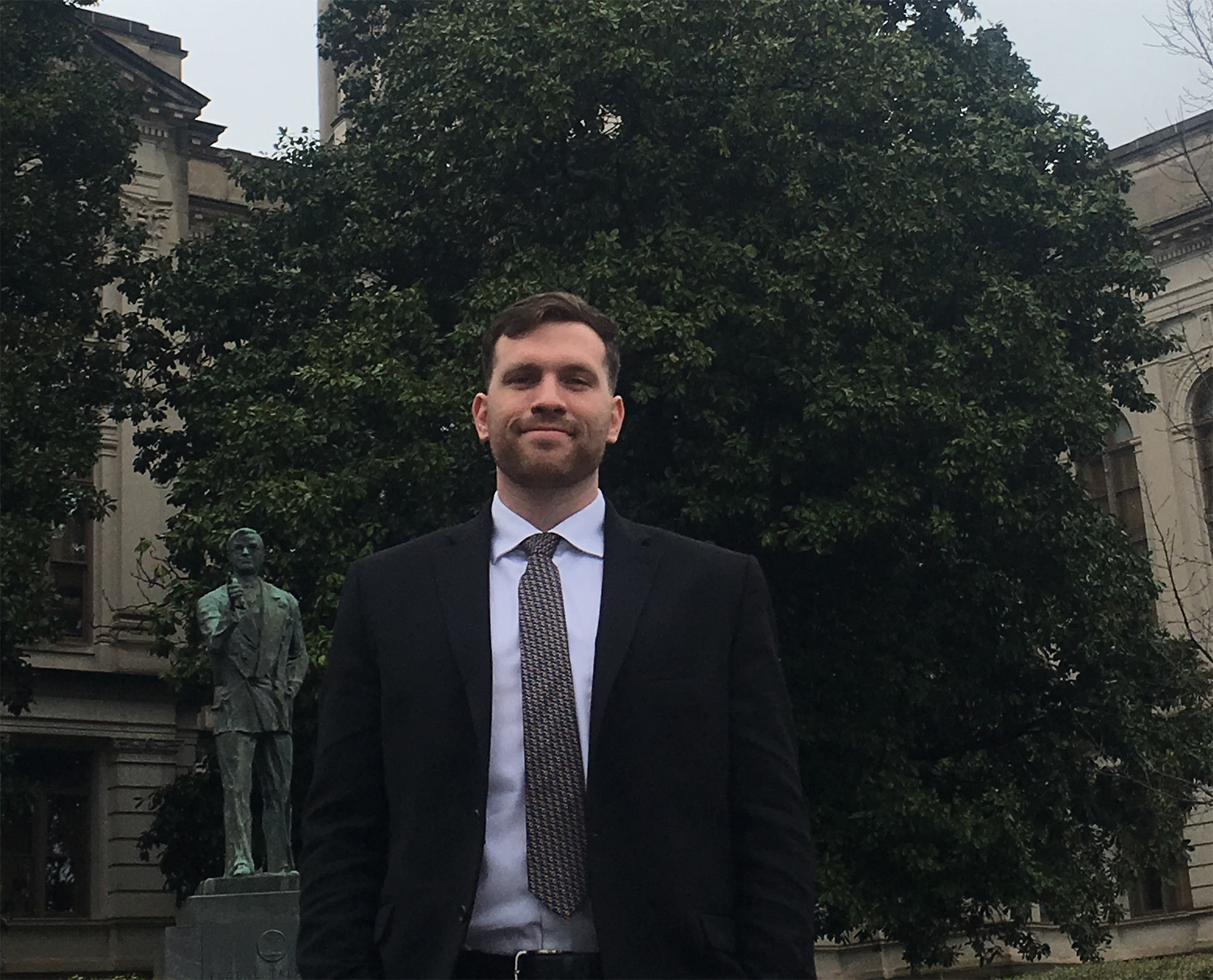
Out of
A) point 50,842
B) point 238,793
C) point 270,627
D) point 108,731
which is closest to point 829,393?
point 270,627

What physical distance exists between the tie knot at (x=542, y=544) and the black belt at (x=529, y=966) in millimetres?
779

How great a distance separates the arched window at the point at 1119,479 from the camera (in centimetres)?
2931

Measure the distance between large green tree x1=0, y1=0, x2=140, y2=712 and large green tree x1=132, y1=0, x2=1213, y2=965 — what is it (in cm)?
152

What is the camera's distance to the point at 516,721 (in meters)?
3.25

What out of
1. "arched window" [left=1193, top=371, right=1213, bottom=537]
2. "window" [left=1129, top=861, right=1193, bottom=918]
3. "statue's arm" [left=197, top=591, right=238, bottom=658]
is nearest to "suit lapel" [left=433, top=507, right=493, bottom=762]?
"statue's arm" [left=197, top=591, right=238, bottom=658]

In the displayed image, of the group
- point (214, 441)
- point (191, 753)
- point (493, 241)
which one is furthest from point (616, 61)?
point (191, 753)

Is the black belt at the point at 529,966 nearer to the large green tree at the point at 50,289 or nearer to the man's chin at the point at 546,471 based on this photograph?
the man's chin at the point at 546,471

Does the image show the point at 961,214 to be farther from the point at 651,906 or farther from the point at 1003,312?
the point at 651,906

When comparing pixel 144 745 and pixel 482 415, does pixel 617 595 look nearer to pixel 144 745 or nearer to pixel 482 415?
pixel 482 415

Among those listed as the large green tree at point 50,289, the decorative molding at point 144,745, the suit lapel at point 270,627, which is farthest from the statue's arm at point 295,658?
the decorative molding at point 144,745

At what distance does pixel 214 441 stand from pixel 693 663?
17100 mm

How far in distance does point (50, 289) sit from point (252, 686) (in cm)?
830

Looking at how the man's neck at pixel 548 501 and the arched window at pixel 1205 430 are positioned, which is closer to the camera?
the man's neck at pixel 548 501

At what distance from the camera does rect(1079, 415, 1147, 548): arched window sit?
1154 inches
